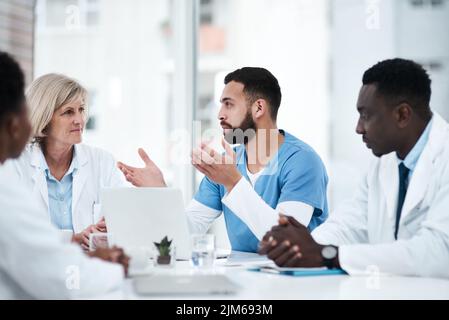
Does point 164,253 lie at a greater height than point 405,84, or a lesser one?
lesser

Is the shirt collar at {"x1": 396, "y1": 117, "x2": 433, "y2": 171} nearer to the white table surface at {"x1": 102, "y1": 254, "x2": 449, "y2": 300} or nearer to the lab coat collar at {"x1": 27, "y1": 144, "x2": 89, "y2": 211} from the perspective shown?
the white table surface at {"x1": 102, "y1": 254, "x2": 449, "y2": 300}

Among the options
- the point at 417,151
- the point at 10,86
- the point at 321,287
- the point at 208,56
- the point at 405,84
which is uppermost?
the point at 208,56

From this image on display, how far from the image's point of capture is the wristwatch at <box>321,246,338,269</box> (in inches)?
68.6

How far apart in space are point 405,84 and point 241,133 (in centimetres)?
94

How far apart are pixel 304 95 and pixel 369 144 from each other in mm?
2618

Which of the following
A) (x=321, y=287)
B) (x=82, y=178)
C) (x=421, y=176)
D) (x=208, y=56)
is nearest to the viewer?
(x=321, y=287)

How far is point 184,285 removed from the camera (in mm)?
1399

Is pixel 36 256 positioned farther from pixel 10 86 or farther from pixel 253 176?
pixel 253 176

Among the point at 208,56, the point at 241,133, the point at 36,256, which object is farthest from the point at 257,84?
the point at 208,56

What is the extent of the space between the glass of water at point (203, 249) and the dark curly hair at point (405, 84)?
737 millimetres

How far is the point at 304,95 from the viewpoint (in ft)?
15.3
